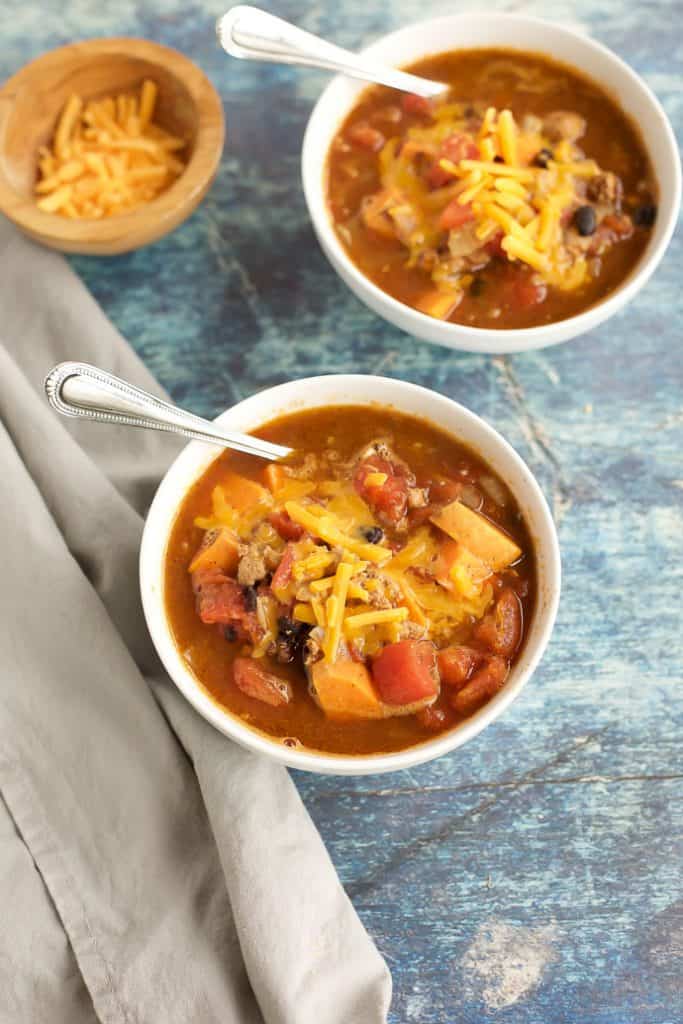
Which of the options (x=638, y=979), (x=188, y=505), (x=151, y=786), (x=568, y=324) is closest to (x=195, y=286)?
(x=188, y=505)

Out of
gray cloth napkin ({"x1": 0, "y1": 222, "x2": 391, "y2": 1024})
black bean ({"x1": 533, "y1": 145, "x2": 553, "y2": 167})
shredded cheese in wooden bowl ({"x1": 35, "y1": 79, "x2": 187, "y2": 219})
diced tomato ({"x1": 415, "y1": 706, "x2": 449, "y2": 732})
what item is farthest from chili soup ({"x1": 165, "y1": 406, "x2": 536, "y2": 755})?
shredded cheese in wooden bowl ({"x1": 35, "y1": 79, "x2": 187, "y2": 219})

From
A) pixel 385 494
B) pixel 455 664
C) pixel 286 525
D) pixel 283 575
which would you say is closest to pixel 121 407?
pixel 286 525

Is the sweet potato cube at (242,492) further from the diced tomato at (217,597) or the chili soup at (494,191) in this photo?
the chili soup at (494,191)

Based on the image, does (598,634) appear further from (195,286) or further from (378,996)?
(195,286)

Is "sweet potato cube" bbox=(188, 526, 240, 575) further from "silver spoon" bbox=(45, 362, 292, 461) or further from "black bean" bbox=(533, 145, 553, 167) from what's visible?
"black bean" bbox=(533, 145, 553, 167)

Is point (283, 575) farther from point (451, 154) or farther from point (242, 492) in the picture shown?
point (451, 154)

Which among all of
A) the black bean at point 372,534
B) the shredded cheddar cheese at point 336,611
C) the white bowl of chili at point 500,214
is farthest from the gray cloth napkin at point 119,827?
the white bowl of chili at point 500,214
